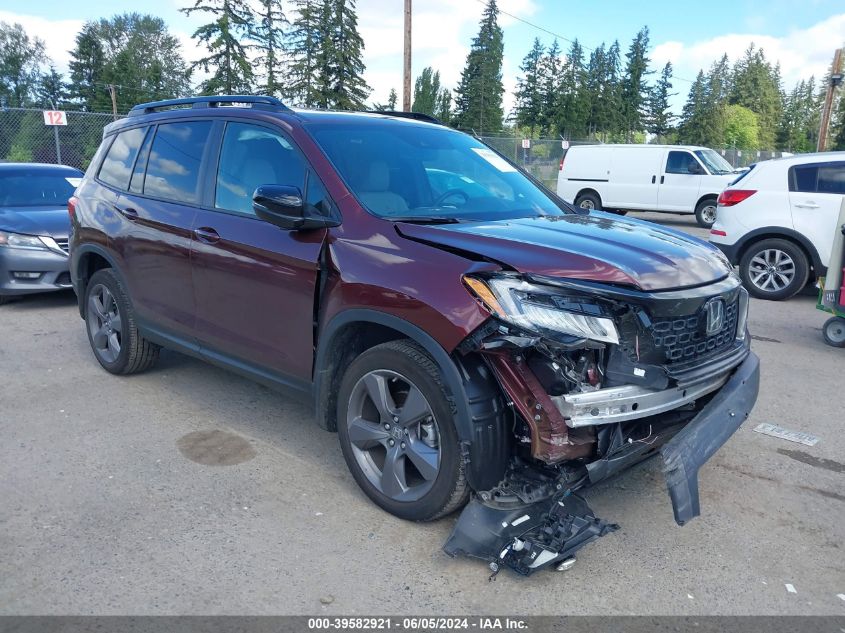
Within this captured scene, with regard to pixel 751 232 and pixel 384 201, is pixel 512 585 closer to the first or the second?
pixel 384 201

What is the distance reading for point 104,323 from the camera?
5566 millimetres

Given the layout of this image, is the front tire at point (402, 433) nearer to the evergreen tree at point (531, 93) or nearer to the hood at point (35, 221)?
the hood at point (35, 221)

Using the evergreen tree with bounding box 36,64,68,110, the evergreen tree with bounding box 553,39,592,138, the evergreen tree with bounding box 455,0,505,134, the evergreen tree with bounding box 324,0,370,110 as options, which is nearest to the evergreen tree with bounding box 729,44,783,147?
the evergreen tree with bounding box 553,39,592,138

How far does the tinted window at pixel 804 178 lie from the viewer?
874 centimetres

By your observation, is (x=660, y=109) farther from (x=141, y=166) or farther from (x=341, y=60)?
(x=141, y=166)

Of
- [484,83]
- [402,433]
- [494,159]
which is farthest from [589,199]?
[484,83]

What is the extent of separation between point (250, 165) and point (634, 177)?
1656 cm

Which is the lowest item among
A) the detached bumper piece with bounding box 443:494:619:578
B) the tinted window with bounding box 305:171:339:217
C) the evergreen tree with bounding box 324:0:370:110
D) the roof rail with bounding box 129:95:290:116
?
the detached bumper piece with bounding box 443:494:619:578

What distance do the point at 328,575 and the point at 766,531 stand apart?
82.4 inches

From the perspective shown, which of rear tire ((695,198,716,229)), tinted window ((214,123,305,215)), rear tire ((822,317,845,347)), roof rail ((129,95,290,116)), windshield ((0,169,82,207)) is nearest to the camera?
tinted window ((214,123,305,215))

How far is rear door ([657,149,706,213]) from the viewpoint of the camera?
18281 millimetres

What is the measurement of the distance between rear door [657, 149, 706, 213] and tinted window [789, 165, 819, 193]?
980 cm

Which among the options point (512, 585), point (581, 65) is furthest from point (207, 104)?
point (581, 65)

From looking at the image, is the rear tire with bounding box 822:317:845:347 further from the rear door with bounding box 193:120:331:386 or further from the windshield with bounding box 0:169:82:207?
the windshield with bounding box 0:169:82:207
